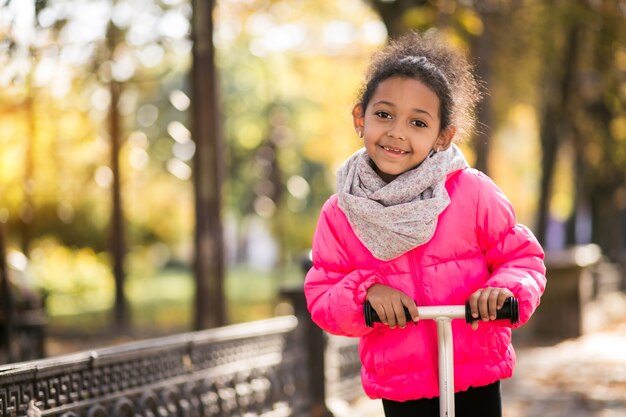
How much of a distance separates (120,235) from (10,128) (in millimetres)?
2767

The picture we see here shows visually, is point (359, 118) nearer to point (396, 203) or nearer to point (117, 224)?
point (396, 203)

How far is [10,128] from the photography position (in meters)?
17.0

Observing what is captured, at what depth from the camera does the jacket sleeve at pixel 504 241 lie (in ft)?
10.1

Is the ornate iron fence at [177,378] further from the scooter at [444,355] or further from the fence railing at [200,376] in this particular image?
the scooter at [444,355]

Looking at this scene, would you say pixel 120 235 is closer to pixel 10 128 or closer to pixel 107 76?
pixel 10 128

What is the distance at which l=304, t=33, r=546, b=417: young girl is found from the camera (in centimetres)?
306

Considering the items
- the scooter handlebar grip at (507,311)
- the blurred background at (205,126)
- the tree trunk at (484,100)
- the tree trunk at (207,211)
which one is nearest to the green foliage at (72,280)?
the blurred background at (205,126)

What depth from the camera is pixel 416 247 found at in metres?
3.11

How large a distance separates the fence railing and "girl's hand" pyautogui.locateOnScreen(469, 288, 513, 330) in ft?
6.71

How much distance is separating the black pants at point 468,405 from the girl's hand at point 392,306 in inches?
15.4

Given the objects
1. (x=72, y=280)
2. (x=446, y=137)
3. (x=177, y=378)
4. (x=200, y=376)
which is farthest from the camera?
(x=72, y=280)

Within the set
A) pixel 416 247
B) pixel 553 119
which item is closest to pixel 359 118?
pixel 416 247

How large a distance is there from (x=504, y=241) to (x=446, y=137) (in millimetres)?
430

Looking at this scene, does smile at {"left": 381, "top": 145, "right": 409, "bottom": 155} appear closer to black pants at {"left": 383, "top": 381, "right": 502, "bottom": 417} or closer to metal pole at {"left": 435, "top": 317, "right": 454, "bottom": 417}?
metal pole at {"left": 435, "top": 317, "right": 454, "bottom": 417}
